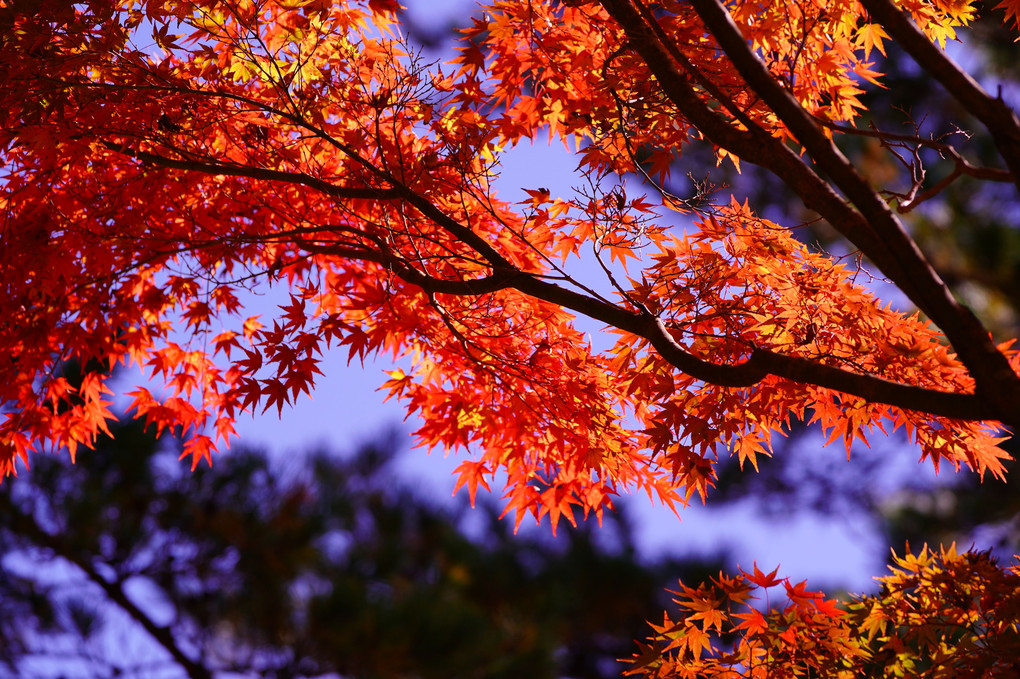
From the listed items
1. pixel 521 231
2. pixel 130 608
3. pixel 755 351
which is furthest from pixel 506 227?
pixel 130 608

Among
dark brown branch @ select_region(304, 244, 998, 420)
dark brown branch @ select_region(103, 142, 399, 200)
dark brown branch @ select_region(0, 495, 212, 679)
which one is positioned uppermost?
dark brown branch @ select_region(103, 142, 399, 200)

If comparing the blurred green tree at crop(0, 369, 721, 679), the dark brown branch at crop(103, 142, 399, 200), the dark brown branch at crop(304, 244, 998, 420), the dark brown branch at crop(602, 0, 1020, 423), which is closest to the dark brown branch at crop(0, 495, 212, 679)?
the blurred green tree at crop(0, 369, 721, 679)

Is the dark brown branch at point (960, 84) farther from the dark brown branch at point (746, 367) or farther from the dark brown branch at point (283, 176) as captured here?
the dark brown branch at point (283, 176)

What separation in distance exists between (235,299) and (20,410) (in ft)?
3.23

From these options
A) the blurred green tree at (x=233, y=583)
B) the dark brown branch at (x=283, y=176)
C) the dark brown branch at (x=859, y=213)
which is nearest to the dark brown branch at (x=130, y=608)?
the blurred green tree at (x=233, y=583)

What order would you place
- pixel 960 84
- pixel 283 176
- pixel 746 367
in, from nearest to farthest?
1. pixel 960 84
2. pixel 746 367
3. pixel 283 176

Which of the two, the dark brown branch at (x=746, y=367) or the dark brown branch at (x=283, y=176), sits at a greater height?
the dark brown branch at (x=283, y=176)

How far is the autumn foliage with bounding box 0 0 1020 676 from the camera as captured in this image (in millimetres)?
2084

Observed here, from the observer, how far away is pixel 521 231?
2785 millimetres

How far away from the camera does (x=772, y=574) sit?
2.38 meters

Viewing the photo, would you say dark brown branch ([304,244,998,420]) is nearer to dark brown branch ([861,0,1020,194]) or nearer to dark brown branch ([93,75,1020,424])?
dark brown branch ([93,75,1020,424])

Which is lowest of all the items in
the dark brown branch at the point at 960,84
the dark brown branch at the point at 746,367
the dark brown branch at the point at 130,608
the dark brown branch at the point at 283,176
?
the dark brown branch at the point at 130,608

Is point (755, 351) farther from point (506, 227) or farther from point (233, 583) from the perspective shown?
point (233, 583)

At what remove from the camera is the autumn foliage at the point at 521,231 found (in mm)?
2084
